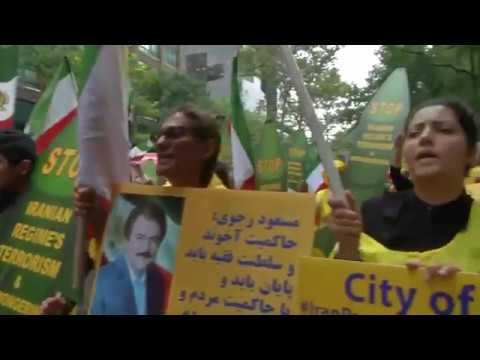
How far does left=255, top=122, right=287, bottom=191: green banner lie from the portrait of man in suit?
149cm

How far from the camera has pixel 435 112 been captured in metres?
1.71

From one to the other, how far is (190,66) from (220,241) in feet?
34.1

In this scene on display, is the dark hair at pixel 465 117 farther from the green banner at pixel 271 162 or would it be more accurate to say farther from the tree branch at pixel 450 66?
the tree branch at pixel 450 66

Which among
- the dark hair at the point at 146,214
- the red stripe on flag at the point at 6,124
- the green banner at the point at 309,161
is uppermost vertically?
the red stripe on flag at the point at 6,124

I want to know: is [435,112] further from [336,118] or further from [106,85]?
[336,118]

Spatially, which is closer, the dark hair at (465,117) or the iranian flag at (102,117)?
the dark hair at (465,117)

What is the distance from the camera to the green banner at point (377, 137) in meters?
3.25

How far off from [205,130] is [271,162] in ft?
5.09

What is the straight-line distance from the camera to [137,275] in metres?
1.79

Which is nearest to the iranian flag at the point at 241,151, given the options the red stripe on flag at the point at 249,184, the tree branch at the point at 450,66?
the red stripe on flag at the point at 249,184

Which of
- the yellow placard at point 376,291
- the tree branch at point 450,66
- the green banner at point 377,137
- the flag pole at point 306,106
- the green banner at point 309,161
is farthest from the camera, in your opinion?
the tree branch at point 450,66

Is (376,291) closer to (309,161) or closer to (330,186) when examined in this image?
(330,186)

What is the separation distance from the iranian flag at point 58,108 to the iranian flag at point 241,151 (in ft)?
1.86
